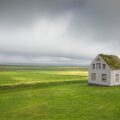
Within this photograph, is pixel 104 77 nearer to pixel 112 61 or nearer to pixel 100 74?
pixel 100 74

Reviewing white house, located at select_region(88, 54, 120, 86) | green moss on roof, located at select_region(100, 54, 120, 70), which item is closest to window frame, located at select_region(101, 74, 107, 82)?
white house, located at select_region(88, 54, 120, 86)

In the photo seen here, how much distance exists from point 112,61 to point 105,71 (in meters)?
4.79

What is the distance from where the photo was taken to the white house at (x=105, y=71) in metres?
57.1

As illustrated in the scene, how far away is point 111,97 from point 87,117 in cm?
1337

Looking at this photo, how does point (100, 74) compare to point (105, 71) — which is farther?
point (100, 74)

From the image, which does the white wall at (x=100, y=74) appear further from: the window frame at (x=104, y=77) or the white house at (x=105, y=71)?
the window frame at (x=104, y=77)

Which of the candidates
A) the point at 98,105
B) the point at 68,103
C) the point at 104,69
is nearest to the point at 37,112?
the point at 68,103

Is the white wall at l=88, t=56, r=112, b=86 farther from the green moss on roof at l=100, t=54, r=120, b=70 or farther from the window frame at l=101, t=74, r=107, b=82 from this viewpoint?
the green moss on roof at l=100, t=54, r=120, b=70

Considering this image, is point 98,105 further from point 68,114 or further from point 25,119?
point 25,119

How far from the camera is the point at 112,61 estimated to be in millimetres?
61250

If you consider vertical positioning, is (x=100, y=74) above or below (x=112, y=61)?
below

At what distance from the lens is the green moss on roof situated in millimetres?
58659

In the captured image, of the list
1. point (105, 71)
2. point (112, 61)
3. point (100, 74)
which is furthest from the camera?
point (112, 61)

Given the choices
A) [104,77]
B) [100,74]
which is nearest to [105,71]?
[104,77]
